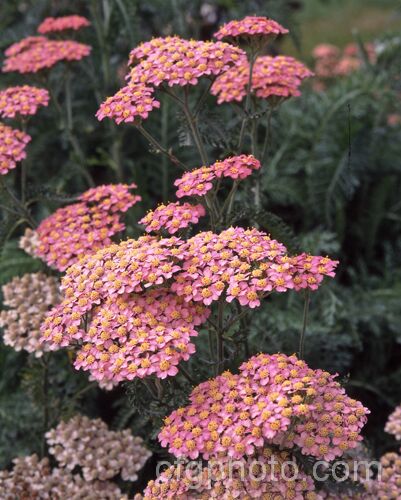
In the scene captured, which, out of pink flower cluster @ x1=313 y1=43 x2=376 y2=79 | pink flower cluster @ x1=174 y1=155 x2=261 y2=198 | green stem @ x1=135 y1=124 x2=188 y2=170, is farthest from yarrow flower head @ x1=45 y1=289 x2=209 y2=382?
pink flower cluster @ x1=313 y1=43 x2=376 y2=79

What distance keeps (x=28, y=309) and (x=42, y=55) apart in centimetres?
91

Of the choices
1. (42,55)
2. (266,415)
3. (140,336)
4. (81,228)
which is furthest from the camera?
(42,55)

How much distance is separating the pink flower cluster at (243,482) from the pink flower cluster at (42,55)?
4.80 feet

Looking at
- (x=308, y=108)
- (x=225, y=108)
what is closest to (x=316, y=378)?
(x=225, y=108)

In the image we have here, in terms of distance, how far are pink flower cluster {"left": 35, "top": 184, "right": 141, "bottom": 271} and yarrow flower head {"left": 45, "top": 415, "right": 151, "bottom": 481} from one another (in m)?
0.52

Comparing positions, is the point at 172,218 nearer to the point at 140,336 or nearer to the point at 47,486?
the point at 140,336

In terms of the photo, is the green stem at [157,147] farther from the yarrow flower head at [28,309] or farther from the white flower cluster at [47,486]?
the white flower cluster at [47,486]

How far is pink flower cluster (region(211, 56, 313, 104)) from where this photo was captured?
2.29m

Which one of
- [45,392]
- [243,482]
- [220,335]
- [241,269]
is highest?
[241,269]

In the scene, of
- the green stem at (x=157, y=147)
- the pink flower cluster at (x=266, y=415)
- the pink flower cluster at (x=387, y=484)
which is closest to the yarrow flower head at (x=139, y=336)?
the pink flower cluster at (x=266, y=415)

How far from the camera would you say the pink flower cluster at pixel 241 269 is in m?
1.70

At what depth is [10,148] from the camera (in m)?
2.21

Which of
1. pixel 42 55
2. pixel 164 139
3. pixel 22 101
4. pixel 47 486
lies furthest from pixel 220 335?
pixel 164 139

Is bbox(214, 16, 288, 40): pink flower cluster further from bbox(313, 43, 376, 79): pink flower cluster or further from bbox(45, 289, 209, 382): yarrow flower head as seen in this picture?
bbox(313, 43, 376, 79): pink flower cluster
